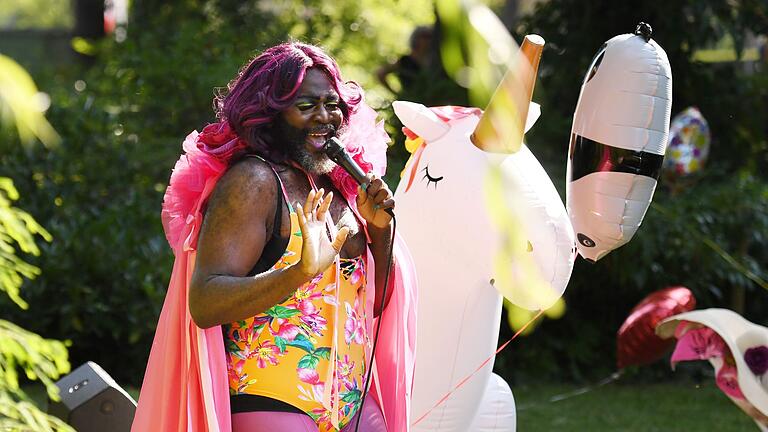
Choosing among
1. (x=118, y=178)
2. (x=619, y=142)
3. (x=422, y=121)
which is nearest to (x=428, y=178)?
(x=422, y=121)

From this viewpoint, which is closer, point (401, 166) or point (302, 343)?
point (302, 343)

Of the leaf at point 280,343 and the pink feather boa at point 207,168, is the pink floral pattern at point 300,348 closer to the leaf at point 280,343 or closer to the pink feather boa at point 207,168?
the leaf at point 280,343

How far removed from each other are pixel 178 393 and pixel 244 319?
272mm

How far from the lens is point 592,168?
147 inches

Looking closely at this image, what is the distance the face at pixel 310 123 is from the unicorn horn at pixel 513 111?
2.63 ft

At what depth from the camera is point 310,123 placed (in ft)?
8.00

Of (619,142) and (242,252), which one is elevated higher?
(242,252)

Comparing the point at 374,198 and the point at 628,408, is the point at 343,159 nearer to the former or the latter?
the point at 374,198

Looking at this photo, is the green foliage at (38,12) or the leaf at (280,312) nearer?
the leaf at (280,312)

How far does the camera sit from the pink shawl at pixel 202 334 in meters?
2.38

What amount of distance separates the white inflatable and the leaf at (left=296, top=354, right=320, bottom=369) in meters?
1.56

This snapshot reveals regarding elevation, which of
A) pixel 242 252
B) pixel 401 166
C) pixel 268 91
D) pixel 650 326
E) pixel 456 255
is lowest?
pixel 650 326

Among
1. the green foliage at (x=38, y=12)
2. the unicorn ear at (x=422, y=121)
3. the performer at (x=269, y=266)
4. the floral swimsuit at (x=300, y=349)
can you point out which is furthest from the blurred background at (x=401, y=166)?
the green foliage at (x=38, y=12)

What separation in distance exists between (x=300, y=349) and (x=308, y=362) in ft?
0.10
